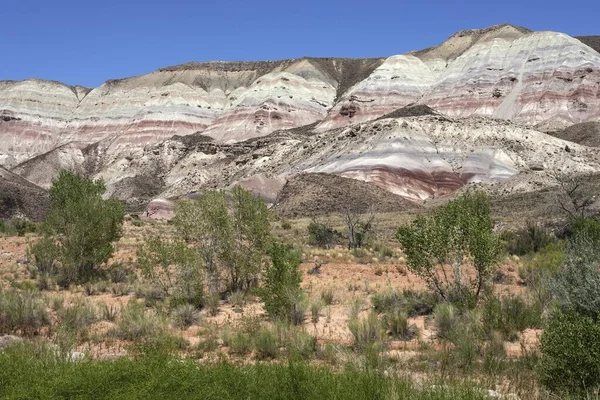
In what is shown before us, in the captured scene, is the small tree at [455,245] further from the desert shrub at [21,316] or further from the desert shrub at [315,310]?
the desert shrub at [21,316]

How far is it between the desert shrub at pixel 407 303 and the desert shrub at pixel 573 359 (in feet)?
20.2

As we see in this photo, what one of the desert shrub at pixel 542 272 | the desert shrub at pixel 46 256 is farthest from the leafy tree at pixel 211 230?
the desert shrub at pixel 542 272

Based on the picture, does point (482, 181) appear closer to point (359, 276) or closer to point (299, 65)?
point (359, 276)

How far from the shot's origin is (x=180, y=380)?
5.85 meters

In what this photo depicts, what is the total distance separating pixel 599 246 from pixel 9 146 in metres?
124

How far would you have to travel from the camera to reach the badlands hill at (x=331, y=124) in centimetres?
5972

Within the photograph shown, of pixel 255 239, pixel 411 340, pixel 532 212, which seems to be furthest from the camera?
pixel 532 212

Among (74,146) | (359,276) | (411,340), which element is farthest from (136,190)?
(411,340)

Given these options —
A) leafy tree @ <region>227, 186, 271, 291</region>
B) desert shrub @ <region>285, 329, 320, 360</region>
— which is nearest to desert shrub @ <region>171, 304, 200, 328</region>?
desert shrub @ <region>285, 329, 320, 360</region>

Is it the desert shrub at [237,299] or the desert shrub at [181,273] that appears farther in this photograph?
the desert shrub at [237,299]

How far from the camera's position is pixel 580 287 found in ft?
29.3

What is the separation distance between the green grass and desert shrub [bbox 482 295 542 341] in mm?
4619

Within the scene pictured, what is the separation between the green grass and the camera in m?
5.64

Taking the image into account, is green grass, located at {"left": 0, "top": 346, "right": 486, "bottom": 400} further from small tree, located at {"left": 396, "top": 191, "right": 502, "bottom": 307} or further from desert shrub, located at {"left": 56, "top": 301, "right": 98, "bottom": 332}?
small tree, located at {"left": 396, "top": 191, "right": 502, "bottom": 307}
